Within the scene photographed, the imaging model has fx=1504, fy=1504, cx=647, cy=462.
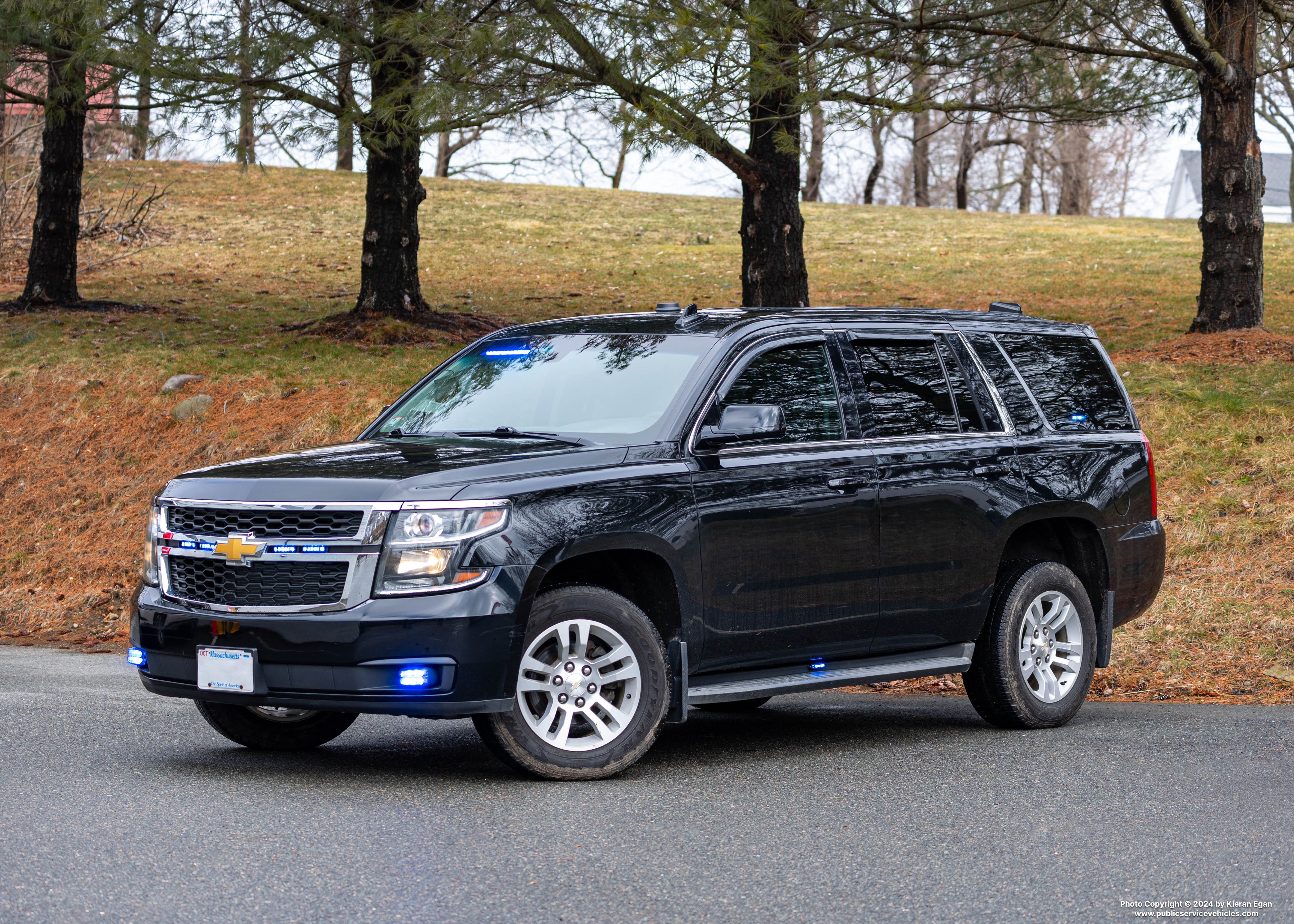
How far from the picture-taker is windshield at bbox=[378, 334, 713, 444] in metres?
6.80

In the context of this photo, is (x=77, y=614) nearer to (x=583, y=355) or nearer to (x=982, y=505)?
(x=583, y=355)

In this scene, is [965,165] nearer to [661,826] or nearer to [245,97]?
[245,97]

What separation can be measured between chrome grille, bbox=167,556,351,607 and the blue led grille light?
0.39 metres

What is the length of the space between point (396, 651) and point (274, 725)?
163cm

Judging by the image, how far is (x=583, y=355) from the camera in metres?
7.25

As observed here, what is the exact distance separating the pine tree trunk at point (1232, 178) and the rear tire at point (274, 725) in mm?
11718

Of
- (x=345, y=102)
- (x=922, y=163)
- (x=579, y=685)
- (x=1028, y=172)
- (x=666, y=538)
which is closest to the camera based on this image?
(x=579, y=685)

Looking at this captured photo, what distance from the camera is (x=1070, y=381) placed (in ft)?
27.7

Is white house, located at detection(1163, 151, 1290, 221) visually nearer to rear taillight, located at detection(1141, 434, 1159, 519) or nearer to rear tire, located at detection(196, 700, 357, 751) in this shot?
rear taillight, located at detection(1141, 434, 1159, 519)

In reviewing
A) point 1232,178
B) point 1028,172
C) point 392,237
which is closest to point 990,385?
point 1232,178

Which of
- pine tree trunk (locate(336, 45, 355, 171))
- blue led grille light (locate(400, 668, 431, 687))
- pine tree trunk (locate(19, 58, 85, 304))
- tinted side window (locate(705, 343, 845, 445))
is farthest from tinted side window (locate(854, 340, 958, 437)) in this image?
pine tree trunk (locate(19, 58, 85, 304))

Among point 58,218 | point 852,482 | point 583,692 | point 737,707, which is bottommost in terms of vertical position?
point 737,707

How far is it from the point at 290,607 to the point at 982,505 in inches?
139

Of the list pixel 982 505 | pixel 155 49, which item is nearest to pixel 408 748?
pixel 982 505
